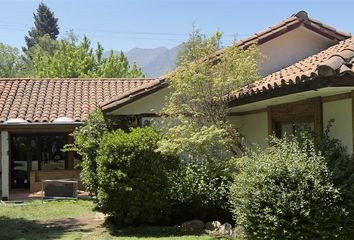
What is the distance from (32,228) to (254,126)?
651 centimetres

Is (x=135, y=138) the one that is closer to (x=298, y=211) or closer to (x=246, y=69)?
(x=246, y=69)

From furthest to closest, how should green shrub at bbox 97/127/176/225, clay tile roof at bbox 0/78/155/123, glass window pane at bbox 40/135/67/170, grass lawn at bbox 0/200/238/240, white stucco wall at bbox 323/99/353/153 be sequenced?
1. glass window pane at bbox 40/135/67/170
2. clay tile roof at bbox 0/78/155/123
3. green shrub at bbox 97/127/176/225
4. grass lawn at bbox 0/200/238/240
5. white stucco wall at bbox 323/99/353/153

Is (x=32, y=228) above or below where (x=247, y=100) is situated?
below

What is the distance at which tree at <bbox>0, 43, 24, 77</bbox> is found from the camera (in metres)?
72.0

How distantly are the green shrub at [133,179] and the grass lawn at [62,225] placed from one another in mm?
452

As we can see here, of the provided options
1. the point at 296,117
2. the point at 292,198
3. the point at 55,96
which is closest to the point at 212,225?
the point at 296,117

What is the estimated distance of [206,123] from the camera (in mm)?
11164

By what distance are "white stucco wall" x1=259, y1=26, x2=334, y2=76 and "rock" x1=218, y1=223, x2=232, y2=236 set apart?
518 cm

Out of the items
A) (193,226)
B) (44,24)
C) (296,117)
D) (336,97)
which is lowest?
(193,226)

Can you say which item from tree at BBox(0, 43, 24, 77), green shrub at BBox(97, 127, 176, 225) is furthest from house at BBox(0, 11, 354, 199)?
tree at BBox(0, 43, 24, 77)

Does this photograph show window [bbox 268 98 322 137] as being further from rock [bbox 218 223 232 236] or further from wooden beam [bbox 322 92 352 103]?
rock [bbox 218 223 232 236]

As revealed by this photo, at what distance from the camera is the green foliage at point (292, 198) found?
296 inches

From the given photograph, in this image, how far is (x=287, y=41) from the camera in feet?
46.0

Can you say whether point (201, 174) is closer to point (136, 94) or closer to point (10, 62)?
point (136, 94)
